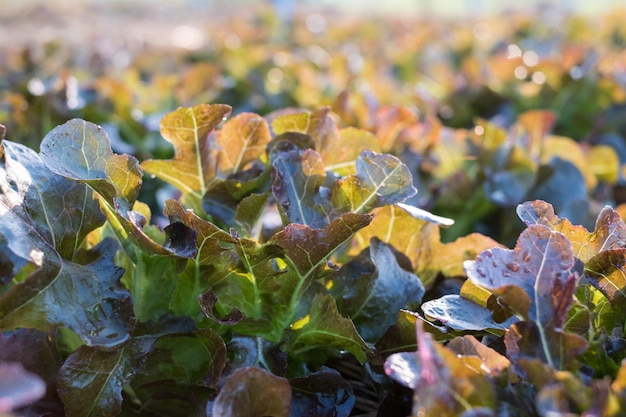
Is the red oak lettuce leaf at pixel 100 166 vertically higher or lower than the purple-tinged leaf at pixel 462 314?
higher

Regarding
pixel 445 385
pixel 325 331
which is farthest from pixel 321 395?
pixel 445 385

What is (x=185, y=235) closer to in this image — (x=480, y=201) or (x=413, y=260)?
(x=413, y=260)

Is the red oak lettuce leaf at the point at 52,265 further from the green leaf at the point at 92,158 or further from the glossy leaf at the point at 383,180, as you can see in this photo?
the glossy leaf at the point at 383,180

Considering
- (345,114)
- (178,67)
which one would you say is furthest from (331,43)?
(345,114)

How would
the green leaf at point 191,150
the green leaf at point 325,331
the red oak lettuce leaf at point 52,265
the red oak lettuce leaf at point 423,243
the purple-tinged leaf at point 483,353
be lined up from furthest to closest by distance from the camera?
1. the red oak lettuce leaf at point 423,243
2. the green leaf at point 191,150
3. the green leaf at point 325,331
4. the red oak lettuce leaf at point 52,265
5. the purple-tinged leaf at point 483,353

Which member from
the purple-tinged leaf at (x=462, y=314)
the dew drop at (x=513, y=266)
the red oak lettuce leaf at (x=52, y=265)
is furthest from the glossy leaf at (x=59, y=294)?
the dew drop at (x=513, y=266)
